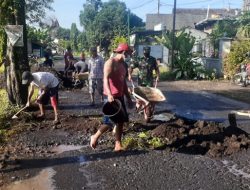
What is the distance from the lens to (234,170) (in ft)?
21.3

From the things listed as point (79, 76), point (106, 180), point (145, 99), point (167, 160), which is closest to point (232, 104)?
point (145, 99)

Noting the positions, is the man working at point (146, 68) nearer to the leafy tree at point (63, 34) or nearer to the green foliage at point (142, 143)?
the green foliage at point (142, 143)

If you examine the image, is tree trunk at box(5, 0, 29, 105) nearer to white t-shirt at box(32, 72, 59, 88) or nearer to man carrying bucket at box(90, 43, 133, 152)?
white t-shirt at box(32, 72, 59, 88)

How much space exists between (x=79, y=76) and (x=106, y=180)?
1116 cm

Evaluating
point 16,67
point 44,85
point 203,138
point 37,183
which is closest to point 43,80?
point 44,85

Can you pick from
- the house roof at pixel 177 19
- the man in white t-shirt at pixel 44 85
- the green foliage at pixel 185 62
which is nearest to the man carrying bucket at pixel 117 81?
the man in white t-shirt at pixel 44 85

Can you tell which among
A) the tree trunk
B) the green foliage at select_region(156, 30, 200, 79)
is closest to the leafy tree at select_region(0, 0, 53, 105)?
the tree trunk

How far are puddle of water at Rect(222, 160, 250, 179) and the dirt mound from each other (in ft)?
1.25

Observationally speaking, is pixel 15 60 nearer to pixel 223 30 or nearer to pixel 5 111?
pixel 5 111

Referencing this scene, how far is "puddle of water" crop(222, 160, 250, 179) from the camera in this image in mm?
6294

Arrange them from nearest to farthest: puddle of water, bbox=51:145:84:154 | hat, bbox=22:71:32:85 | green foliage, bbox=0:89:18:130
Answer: puddle of water, bbox=51:145:84:154 → hat, bbox=22:71:32:85 → green foliage, bbox=0:89:18:130

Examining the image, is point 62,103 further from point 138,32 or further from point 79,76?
point 138,32

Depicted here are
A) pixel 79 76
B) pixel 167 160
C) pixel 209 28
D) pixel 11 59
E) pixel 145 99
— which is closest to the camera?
pixel 167 160

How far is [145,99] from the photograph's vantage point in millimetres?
9727
